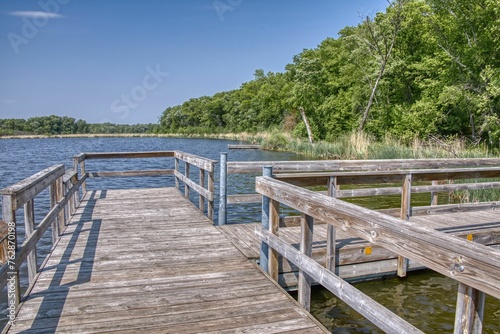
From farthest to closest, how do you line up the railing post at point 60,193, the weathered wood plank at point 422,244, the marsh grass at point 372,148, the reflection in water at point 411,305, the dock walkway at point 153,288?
the marsh grass at point 372,148 < the railing post at point 60,193 < the reflection in water at point 411,305 < the dock walkway at point 153,288 < the weathered wood plank at point 422,244

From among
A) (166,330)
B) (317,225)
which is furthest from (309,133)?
(166,330)

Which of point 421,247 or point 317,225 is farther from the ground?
point 421,247

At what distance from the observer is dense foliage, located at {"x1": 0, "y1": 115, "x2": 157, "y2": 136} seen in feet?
388

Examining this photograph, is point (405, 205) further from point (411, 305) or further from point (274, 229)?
point (274, 229)

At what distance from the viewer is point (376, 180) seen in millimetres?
4523

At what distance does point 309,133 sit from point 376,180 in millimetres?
33821

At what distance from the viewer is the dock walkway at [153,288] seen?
9.49ft

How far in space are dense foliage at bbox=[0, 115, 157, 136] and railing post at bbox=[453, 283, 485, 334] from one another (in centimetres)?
11961

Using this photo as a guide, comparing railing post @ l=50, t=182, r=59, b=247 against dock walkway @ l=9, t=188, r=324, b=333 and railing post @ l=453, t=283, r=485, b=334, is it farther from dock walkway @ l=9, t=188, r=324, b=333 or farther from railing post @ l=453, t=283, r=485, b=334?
railing post @ l=453, t=283, r=485, b=334

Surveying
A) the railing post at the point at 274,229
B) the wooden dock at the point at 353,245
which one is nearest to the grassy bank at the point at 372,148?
the wooden dock at the point at 353,245

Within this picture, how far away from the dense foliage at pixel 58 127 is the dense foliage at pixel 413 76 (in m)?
86.1

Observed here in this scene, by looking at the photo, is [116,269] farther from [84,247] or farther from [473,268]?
[473,268]

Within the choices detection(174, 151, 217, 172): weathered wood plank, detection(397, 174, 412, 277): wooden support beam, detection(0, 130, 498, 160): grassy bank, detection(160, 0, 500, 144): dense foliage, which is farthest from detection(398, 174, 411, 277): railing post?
detection(160, 0, 500, 144): dense foliage

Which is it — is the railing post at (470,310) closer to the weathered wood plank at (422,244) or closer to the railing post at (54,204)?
the weathered wood plank at (422,244)
